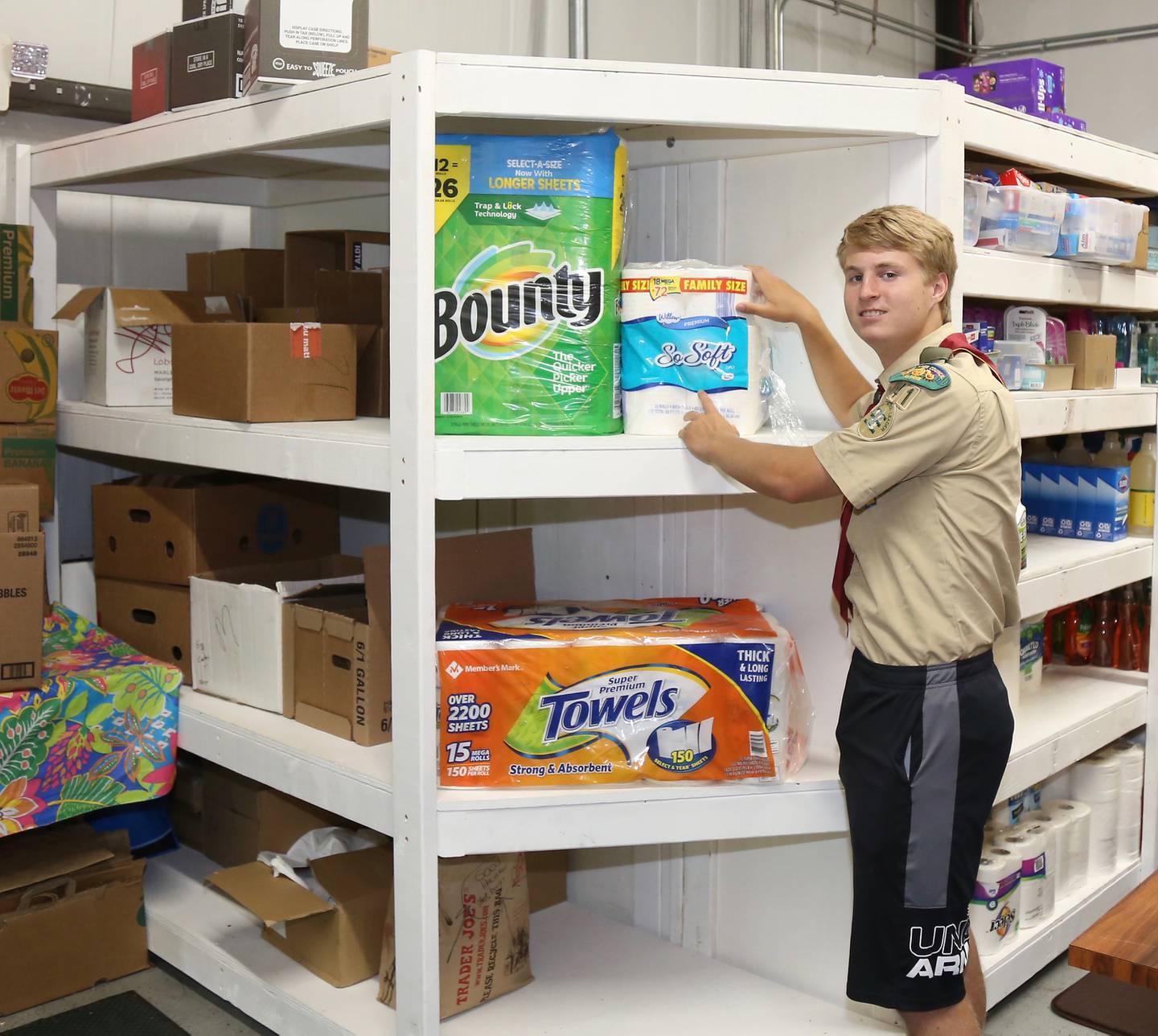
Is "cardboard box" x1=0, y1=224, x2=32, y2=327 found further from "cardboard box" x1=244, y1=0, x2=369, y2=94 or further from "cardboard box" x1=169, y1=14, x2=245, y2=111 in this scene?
"cardboard box" x1=244, y1=0, x2=369, y2=94

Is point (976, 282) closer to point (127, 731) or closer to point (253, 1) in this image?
point (253, 1)

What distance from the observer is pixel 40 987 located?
238 cm

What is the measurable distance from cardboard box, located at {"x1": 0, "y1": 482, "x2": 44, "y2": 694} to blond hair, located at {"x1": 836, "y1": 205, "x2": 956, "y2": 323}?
1.55m

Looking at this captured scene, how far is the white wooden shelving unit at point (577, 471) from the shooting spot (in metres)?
1.84

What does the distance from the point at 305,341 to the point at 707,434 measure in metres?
0.81

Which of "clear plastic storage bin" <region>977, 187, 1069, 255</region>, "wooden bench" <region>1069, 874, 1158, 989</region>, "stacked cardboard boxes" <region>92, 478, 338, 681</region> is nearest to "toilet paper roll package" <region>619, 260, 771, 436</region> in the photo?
"clear plastic storage bin" <region>977, 187, 1069, 255</region>

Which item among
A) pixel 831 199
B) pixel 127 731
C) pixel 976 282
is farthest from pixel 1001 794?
pixel 127 731

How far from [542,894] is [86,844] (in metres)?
0.96

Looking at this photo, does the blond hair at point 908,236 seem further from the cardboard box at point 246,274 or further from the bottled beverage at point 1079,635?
→ the bottled beverage at point 1079,635

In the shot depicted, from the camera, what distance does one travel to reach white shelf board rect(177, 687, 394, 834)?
79.0 inches

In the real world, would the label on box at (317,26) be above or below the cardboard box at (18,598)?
above

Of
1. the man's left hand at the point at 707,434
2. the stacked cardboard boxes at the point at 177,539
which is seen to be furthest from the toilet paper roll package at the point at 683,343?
the stacked cardboard boxes at the point at 177,539

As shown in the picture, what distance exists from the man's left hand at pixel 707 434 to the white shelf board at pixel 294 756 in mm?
684

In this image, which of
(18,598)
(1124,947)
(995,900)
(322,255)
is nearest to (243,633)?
(18,598)
